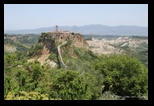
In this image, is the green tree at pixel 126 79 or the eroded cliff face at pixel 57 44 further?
the eroded cliff face at pixel 57 44

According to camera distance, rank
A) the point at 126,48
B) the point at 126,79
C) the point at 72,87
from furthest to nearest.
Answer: the point at 126,48 < the point at 126,79 < the point at 72,87

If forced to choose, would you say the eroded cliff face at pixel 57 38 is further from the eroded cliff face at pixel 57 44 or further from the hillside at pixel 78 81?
the hillside at pixel 78 81

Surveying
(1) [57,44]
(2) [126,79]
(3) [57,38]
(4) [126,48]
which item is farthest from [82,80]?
(4) [126,48]

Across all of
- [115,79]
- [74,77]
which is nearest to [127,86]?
[115,79]

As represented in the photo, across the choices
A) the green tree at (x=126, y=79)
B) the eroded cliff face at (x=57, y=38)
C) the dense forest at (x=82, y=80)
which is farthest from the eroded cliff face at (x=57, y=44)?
the green tree at (x=126, y=79)

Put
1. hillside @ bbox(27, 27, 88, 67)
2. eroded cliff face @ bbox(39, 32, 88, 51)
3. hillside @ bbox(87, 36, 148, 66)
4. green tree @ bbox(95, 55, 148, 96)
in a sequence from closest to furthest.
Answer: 1. green tree @ bbox(95, 55, 148, 96)
2. hillside @ bbox(27, 27, 88, 67)
3. eroded cliff face @ bbox(39, 32, 88, 51)
4. hillside @ bbox(87, 36, 148, 66)

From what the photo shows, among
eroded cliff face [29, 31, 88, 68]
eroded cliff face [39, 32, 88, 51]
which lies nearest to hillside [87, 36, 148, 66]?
eroded cliff face [39, 32, 88, 51]

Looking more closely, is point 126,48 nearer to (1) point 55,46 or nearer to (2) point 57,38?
(2) point 57,38

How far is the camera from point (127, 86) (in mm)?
15484

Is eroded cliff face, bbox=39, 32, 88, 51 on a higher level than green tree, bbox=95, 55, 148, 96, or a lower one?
higher

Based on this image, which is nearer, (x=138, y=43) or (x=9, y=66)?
(x=9, y=66)

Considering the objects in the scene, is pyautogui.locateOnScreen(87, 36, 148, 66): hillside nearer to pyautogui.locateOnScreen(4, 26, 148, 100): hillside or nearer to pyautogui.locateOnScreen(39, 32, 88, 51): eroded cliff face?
pyautogui.locateOnScreen(39, 32, 88, 51): eroded cliff face
